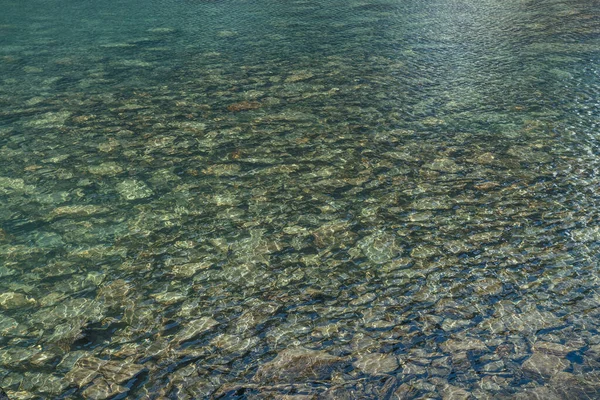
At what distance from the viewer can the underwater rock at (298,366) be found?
342 cm

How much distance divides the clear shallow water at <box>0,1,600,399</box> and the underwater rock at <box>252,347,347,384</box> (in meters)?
0.01

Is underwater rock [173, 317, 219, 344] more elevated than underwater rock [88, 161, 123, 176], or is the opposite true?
underwater rock [88, 161, 123, 176]

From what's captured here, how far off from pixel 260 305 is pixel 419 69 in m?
6.17

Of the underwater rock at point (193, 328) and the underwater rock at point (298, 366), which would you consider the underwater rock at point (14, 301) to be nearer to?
the underwater rock at point (193, 328)

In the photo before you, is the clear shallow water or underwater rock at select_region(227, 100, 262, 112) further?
underwater rock at select_region(227, 100, 262, 112)

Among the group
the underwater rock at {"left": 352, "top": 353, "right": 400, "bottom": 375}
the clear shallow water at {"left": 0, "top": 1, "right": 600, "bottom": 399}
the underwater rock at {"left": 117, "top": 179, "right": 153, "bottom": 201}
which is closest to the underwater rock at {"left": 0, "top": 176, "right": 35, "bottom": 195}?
the clear shallow water at {"left": 0, "top": 1, "right": 600, "bottom": 399}

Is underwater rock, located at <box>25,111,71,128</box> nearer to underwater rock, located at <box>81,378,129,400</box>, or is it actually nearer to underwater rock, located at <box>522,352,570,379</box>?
underwater rock, located at <box>81,378,129,400</box>

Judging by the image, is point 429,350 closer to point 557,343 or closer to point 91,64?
point 557,343

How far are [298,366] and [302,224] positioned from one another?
1761 millimetres

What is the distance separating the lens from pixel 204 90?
8398mm

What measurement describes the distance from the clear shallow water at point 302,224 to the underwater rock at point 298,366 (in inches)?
0.5

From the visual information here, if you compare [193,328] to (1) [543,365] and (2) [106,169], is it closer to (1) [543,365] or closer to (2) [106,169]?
(1) [543,365]

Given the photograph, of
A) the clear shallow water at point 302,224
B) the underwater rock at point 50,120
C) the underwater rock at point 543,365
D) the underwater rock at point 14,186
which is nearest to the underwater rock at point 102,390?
the clear shallow water at point 302,224

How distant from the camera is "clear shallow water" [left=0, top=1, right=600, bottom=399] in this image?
354 cm
